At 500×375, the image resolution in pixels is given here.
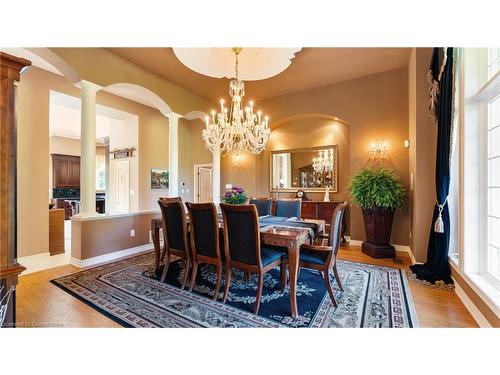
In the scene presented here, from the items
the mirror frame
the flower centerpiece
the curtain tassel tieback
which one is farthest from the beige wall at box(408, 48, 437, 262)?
the flower centerpiece

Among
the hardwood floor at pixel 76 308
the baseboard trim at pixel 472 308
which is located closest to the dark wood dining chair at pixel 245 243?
the hardwood floor at pixel 76 308

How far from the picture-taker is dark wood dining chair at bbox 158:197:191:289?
8.36ft

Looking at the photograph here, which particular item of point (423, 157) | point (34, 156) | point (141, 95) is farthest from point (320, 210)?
point (34, 156)

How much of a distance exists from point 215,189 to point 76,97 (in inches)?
132

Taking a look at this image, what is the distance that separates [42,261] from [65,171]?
5.99m

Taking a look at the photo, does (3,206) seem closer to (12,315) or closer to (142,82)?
(12,315)

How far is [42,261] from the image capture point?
11.9 ft

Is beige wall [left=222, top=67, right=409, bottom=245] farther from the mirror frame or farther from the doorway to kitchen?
the doorway to kitchen

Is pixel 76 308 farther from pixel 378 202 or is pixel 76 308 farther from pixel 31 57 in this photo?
pixel 378 202

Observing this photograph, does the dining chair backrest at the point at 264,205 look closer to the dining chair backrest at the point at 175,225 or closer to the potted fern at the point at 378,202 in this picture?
the dining chair backrest at the point at 175,225

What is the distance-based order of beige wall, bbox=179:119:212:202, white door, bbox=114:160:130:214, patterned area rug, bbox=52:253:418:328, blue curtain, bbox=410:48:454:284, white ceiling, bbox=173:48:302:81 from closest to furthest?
1. patterned area rug, bbox=52:253:418:328
2. blue curtain, bbox=410:48:454:284
3. white ceiling, bbox=173:48:302:81
4. white door, bbox=114:160:130:214
5. beige wall, bbox=179:119:212:202

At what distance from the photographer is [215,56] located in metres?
2.96

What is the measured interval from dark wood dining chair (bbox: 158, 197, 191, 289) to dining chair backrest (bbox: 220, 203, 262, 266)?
24.4 inches
